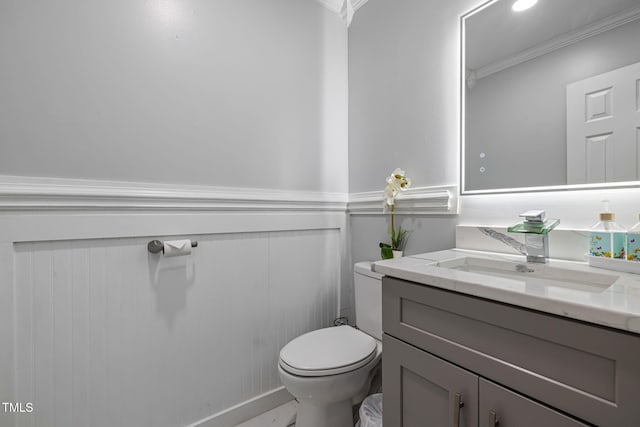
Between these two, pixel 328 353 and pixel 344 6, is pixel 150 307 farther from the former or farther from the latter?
pixel 344 6

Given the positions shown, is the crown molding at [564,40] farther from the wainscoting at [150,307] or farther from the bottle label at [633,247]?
the wainscoting at [150,307]

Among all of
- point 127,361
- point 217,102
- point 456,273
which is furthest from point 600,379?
point 217,102

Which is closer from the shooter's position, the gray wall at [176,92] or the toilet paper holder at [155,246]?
the gray wall at [176,92]

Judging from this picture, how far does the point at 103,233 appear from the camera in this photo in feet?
3.59

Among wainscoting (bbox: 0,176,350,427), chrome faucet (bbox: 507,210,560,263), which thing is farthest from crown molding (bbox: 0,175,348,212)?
chrome faucet (bbox: 507,210,560,263)

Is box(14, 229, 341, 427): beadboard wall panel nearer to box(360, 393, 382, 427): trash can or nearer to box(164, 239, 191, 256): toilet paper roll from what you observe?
box(164, 239, 191, 256): toilet paper roll

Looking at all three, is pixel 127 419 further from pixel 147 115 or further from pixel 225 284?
pixel 147 115

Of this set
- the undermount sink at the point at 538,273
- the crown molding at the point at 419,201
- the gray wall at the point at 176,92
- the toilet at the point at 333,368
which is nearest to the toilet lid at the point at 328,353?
the toilet at the point at 333,368

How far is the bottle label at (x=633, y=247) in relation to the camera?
0.76 metres

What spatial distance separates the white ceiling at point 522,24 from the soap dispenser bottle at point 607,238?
652 mm

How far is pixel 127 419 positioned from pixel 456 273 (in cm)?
138

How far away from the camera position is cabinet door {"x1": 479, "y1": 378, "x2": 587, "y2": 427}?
1.82 feet

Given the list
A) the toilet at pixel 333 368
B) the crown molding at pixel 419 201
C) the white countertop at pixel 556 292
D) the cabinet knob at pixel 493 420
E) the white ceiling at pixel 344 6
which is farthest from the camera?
the white ceiling at pixel 344 6

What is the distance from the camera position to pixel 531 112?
1062 millimetres
